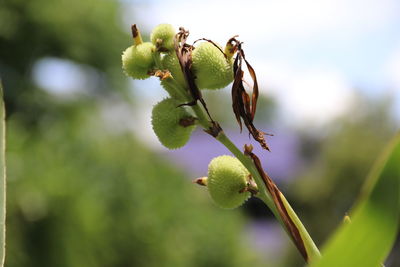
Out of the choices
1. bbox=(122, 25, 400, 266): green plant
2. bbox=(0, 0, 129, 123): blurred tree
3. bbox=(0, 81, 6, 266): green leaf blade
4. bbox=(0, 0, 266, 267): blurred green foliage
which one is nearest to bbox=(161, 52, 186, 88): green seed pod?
bbox=(122, 25, 400, 266): green plant

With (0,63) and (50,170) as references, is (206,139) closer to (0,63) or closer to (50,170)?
(0,63)

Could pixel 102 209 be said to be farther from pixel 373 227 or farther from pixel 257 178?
pixel 373 227

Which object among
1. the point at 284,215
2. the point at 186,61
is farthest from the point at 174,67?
the point at 284,215

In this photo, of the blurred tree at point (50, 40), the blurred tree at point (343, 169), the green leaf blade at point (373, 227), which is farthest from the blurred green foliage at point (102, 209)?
the blurred tree at point (343, 169)

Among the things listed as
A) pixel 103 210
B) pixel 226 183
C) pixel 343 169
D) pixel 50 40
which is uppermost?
pixel 226 183

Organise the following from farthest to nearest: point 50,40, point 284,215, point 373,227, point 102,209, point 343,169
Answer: point 343,169 → point 50,40 → point 102,209 → point 284,215 → point 373,227

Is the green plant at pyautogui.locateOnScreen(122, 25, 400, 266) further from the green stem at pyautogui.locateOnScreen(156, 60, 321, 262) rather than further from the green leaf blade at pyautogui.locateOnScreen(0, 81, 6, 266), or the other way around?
the green leaf blade at pyautogui.locateOnScreen(0, 81, 6, 266)
